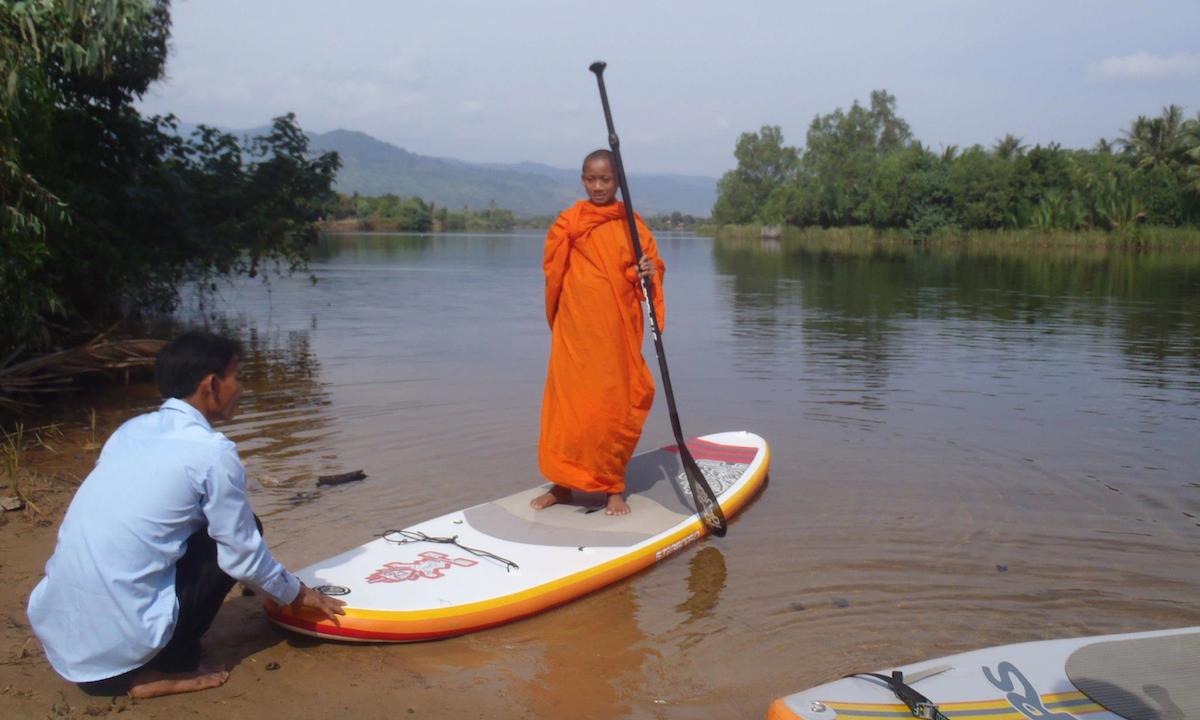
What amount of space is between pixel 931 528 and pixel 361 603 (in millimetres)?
3643

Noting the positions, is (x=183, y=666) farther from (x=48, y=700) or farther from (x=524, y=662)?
(x=524, y=662)

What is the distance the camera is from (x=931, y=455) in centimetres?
754

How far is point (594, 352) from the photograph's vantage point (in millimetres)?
5297

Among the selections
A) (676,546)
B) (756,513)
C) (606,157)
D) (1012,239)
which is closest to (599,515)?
(676,546)

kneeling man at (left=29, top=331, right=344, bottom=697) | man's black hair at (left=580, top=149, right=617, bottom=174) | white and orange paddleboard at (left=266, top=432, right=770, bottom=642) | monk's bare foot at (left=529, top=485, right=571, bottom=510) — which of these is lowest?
white and orange paddleboard at (left=266, top=432, right=770, bottom=642)

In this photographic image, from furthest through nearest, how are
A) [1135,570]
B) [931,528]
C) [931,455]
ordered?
[931,455] < [931,528] < [1135,570]

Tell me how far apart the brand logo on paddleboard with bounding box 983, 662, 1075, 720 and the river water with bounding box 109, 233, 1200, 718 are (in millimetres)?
965

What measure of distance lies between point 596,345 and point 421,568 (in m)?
1.64

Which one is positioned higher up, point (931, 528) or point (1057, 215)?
point (1057, 215)

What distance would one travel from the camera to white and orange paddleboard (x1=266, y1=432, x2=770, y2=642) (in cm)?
400

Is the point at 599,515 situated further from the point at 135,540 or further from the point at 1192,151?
the point at 1192,151

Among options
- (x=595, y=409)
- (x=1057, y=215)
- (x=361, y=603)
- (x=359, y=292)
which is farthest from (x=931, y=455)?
(x=1057, y=215)

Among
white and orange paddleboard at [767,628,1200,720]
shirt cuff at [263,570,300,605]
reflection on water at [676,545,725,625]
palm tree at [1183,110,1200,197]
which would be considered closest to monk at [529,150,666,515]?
reflection on water at [676,545,725,625]

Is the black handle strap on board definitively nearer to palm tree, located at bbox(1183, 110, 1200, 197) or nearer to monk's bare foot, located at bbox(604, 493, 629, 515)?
monk's bare foot, located at bbox(604, 493, 629, 515)
